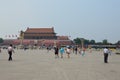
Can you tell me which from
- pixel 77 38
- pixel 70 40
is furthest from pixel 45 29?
pixel 77 38

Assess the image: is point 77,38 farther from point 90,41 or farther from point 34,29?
point 34,29

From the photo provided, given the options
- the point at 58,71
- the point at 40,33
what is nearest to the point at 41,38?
the point at 40,33

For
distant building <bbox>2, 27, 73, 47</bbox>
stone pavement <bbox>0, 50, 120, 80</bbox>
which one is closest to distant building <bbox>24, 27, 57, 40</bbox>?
distant building <bbox>2, 27, 73, 47</bbox>

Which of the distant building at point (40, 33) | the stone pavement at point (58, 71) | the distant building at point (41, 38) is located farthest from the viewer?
the distant building at point (40, 33)

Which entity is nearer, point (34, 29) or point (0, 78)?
point (0, 78)

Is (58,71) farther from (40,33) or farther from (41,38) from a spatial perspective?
(41,38)

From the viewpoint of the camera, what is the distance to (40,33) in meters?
151

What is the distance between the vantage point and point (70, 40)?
154 m

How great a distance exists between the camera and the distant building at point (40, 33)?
494 ft

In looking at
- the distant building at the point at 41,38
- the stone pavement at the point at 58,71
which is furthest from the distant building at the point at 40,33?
the stone pavement at the point at 58,71

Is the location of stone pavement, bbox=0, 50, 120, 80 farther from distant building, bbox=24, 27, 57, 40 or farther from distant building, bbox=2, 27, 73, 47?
distant building, bbox=24, 27, 57, 40

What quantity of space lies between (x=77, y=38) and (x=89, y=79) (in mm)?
165891

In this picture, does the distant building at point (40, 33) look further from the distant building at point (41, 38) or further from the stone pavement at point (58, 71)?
the stone pavement at point (58, 71)

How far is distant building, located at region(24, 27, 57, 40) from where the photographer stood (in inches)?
5925
